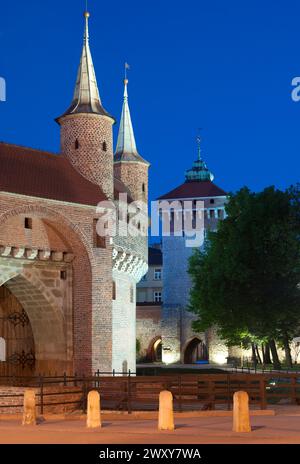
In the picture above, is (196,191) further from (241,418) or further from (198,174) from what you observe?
(241,418)

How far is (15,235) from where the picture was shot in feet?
117

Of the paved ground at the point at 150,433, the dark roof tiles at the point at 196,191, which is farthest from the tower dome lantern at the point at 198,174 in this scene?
the paved ground at the point at 150,433

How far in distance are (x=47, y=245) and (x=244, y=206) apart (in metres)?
15.9

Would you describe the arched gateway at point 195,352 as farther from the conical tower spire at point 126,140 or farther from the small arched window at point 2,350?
the small arched window at point 2,350

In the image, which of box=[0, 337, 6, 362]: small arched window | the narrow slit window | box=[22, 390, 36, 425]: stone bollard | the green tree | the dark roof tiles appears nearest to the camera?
box=[22, 390, 36, 425]: stone bollard

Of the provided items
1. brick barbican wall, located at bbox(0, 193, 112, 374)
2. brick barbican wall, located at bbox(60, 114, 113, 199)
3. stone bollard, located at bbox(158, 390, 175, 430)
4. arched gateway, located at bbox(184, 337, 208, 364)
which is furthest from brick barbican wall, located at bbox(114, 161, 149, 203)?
stone bollard, located at bbox(158, 390, 175, 430)

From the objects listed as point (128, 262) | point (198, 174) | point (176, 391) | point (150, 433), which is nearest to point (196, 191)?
point (198, 174)

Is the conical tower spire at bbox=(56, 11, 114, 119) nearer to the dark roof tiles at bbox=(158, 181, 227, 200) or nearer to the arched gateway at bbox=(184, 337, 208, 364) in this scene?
the arched gateway at bbox=(184, 337, 208, 364)

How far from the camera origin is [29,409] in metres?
20.9

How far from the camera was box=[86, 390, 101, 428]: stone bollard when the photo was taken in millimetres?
19625

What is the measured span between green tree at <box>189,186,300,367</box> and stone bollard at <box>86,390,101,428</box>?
27576 mm

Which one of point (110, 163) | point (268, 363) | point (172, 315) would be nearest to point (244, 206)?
point (110, 163)

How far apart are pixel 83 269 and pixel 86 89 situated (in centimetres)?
952
